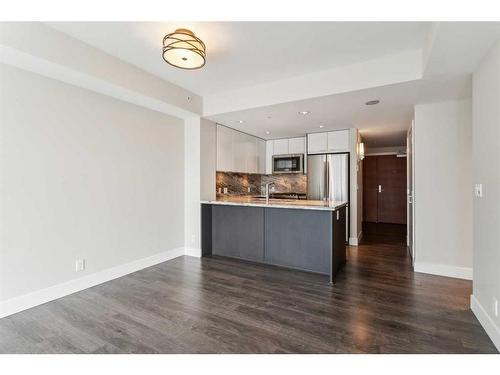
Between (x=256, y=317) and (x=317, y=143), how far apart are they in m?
3.95

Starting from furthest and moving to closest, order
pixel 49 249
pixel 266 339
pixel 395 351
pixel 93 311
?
pixel 49 249
pixel 93 311
pixel 266 339
pixel 395 351

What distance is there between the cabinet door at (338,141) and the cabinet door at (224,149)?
6.65 feet

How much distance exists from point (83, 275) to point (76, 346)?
1.25 metres

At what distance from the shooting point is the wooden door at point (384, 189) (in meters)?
7.65

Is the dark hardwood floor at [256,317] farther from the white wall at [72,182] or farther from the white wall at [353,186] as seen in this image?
the white wall at [353,186]

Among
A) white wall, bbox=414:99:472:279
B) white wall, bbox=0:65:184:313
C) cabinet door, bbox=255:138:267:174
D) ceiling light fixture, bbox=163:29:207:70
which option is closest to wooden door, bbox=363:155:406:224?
cabinet door, bbox=255:138:267:174

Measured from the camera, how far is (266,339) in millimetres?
1961

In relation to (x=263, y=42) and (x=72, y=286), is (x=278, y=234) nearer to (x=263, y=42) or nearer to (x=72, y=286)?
(x=263, y=42)

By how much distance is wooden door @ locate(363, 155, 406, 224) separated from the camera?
25.1ft

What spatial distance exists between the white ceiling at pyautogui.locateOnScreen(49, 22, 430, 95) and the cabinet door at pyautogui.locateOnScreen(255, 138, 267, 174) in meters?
2.95

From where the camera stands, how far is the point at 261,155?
6293 millimetres
